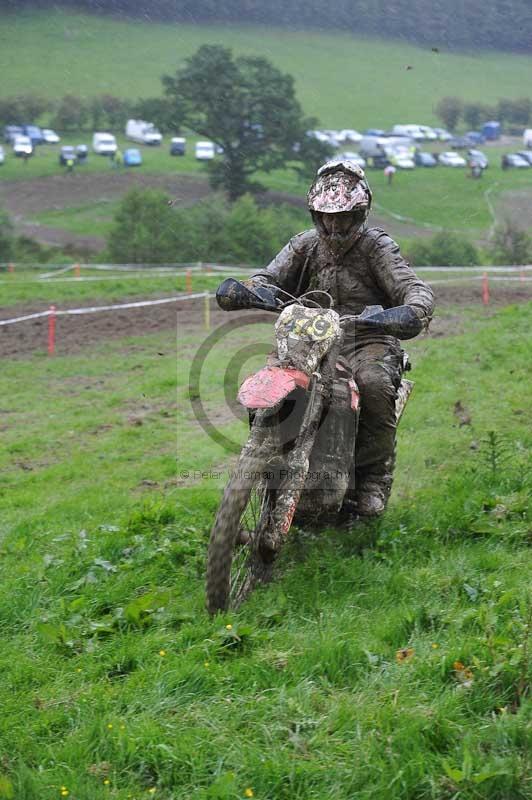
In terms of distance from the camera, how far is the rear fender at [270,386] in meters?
5.18

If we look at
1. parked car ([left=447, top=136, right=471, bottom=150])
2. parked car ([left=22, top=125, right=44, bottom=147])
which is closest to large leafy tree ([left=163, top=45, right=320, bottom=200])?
parked car ([left=22, top=125, right=44, bottom=147])

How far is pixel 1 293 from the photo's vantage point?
2277 centimetres

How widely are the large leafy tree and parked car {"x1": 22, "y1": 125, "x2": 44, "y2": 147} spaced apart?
8969mm

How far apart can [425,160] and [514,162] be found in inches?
262

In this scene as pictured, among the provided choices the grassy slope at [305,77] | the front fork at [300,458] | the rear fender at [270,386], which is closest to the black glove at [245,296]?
the front fork at [300,458]

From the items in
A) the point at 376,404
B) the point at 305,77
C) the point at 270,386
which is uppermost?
the point at 305,77

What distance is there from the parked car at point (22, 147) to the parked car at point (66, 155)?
2.49 m

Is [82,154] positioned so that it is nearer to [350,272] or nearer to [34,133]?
[34,133]

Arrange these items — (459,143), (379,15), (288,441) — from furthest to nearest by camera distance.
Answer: (459,143), (379,15), (288,441)

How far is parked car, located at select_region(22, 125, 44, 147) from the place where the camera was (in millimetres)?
47906

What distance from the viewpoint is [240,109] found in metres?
41.1

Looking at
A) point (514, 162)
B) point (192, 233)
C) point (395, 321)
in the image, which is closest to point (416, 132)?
point (514, 162)

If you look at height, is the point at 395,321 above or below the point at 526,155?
below

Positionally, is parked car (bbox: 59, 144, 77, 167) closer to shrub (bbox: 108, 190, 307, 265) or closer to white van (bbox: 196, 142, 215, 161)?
white van (bbox: 196, 142, 215, 161)
